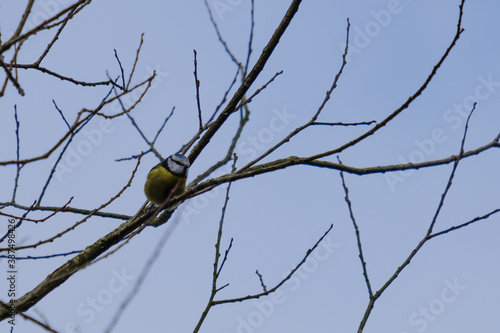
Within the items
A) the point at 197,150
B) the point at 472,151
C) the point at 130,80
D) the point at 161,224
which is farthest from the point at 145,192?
the point at 472,151

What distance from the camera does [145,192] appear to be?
169 inches

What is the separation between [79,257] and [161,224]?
98 cm

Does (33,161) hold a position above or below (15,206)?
below

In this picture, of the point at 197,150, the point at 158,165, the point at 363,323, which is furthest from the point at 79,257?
the point at 158,165

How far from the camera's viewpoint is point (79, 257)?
9.07 ft

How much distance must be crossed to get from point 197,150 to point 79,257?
98cm

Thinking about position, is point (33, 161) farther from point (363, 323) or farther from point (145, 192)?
point (145, 192)

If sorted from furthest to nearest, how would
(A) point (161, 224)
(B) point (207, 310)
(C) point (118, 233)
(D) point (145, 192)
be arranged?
1. (D) point (145, 192)
2. (A) point (161, 224)
3. (B) point (207, 310)
4. (C) point (118, 233)

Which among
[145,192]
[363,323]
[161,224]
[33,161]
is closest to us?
Answer: [33,161]

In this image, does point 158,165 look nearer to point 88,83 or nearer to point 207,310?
point 88,83

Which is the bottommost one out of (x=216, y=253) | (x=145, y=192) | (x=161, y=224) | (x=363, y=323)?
(x=363, y=323)

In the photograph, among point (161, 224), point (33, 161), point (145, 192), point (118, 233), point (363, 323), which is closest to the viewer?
point (33, 161)

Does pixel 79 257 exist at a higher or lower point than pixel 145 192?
lower

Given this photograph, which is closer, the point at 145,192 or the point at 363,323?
the point at 363,323
